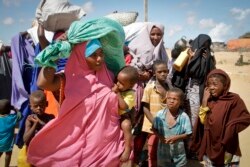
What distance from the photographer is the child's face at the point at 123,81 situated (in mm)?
2439

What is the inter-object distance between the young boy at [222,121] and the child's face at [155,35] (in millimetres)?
1575

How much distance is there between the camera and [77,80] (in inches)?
90.0

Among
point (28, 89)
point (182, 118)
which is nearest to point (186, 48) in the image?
point (182, 118)

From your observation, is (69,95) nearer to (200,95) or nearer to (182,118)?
(182,118)

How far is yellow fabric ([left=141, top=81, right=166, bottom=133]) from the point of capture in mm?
4191

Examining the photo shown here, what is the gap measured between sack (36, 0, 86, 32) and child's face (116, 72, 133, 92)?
33.8 inches

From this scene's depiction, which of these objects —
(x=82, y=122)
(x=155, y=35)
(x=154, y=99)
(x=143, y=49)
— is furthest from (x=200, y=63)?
(x=82, y=122)

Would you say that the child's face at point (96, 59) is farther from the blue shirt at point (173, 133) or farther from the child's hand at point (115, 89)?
the blue shirt at point (173, 133)

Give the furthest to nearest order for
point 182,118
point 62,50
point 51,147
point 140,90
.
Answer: point 140,90
point 182,118
point 51,147
point 62,50

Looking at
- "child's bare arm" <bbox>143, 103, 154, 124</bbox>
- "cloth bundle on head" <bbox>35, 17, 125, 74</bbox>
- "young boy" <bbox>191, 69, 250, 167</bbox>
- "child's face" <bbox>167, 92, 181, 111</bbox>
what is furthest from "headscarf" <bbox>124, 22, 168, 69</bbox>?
"cloth bundle on head" <bbox>35, 17, 125, 74</bbox>

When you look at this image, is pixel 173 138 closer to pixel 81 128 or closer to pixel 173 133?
pixel 173 133

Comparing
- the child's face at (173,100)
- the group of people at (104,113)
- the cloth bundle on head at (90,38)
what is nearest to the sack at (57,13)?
the group of people at (104,113)

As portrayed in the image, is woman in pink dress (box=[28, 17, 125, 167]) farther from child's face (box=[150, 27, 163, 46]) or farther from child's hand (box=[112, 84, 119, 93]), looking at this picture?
child's face (box=[150, 27, 163, 46])

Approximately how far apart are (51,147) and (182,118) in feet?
6.53
